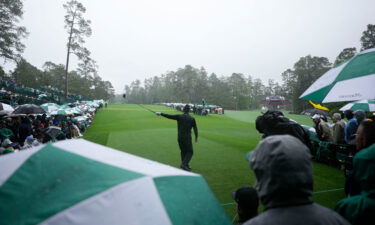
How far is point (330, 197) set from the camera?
17.0ft

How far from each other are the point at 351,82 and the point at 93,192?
123 inches

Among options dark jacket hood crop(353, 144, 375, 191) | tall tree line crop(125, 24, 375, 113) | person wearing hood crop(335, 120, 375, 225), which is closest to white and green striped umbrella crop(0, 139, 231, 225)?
person wearing hood crop(335, 120, 375, 225)

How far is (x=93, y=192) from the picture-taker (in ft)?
4.22

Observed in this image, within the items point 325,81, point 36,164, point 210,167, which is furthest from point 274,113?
point 210,167

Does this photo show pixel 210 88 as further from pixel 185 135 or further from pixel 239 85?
pixel 185 135

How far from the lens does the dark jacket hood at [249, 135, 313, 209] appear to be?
1.18 m

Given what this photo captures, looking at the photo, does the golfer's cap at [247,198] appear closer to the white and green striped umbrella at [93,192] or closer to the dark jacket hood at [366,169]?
the white and green striped umbrella at [93,192]

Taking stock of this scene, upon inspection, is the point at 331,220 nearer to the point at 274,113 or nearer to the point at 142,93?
the point at 274,113

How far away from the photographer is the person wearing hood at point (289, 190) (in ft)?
3.81

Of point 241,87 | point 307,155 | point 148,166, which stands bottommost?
point 148,166

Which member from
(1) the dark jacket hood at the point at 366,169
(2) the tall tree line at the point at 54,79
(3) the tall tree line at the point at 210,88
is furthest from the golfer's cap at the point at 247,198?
(3) the tall tree line at the point at 210,88

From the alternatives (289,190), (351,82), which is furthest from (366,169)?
(351,82)

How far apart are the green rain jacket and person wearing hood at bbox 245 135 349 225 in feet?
1.66

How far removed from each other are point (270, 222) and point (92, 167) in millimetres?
1080
